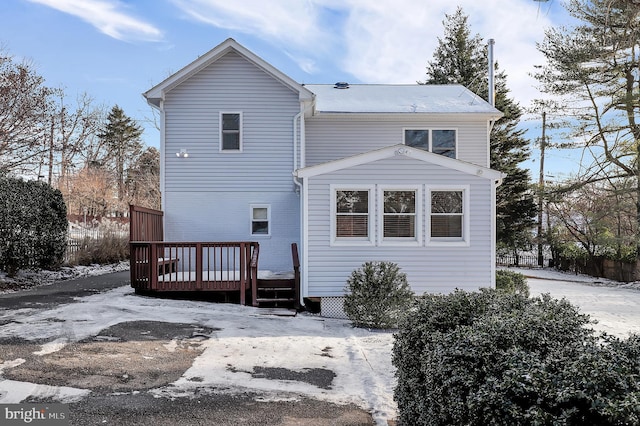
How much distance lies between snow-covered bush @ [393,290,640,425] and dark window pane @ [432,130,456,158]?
32.9 ft

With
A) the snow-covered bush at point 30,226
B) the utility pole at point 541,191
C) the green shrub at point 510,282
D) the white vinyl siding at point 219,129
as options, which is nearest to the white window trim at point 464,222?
the green shrub at point 510,282

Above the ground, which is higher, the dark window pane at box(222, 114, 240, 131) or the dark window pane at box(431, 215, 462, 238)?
the dark window pane at box(222, 114, 240, 131)

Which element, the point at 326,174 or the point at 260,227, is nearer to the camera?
the point at 326,174

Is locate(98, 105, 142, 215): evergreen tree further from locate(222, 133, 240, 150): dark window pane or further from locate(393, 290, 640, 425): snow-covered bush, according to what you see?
locate(393, 290, 640, 425): snow-covered bush

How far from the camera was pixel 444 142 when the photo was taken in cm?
1375

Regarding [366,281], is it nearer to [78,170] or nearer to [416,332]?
[416,332]

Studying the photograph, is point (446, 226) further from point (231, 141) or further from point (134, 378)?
point (134, 378)

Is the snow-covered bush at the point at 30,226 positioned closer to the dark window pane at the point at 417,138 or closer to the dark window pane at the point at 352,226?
the dark window pane at the point at 352,226

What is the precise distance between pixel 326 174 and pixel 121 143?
31.1m

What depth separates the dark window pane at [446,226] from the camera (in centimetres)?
1026

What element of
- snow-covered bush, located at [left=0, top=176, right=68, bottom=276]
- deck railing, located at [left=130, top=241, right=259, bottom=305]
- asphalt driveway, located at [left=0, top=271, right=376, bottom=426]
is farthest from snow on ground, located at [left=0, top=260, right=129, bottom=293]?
asphalt driveway, located at [left=0, top=271, right=376, bottom=426]

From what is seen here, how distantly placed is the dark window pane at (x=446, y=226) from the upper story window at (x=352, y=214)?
5.05ft

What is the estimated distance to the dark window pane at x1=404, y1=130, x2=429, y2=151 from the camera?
13.6 meters

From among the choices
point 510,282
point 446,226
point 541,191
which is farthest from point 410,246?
point 541,191
